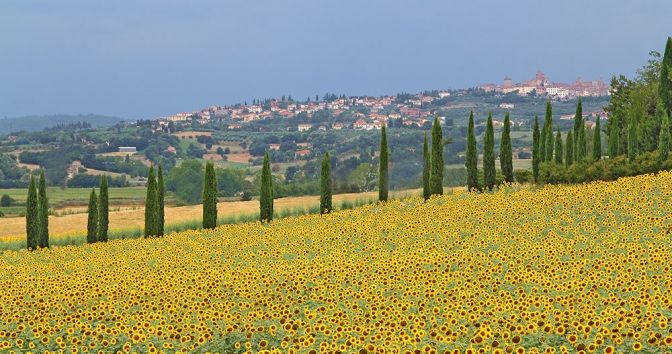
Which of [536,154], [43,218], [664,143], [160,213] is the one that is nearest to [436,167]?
[536,154]

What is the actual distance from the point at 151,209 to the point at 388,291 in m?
27.6

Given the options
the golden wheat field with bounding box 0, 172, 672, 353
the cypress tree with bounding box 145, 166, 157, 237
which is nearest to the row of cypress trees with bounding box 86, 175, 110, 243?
the cypress tree with bounding box 145, 166, 157, 237

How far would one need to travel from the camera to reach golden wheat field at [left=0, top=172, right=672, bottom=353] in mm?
13141

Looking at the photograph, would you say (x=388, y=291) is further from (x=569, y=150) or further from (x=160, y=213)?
(x=569, y=150)

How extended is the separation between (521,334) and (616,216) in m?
15.0

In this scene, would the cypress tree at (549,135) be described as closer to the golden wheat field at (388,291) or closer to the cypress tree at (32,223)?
the golden wheat field at (388,291)

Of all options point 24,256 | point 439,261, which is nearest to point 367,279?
point 439,261

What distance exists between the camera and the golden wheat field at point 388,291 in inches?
517

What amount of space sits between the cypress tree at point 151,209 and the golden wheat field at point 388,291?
1220 cm

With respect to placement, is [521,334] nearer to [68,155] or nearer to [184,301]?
[184,301]

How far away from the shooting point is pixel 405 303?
51.2ft

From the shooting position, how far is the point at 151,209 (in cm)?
4325

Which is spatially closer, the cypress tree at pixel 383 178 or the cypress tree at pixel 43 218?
the cypress tree at pixel 43 218

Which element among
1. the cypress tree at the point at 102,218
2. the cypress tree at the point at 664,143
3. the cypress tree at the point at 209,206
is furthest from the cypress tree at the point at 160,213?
the cypress tree at the point at 664,143
